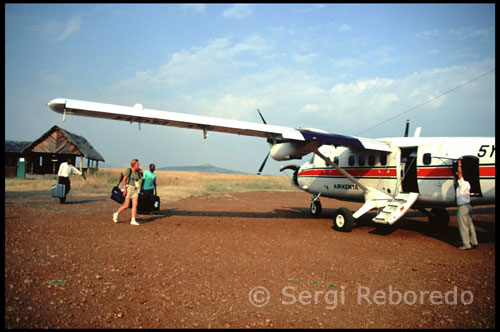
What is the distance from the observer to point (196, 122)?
857 centimetres

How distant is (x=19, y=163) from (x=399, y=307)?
4094cm

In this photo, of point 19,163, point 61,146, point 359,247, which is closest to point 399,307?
point 359,247

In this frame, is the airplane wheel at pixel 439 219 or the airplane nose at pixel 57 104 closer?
the airplane nose at pixel 57 104

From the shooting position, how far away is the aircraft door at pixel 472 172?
7.78 meters

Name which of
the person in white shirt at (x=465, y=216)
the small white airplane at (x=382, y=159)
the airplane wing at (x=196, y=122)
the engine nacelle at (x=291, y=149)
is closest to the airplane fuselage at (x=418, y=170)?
the small white airplane at (x=382, y=159)

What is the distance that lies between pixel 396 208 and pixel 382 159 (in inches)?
75.4

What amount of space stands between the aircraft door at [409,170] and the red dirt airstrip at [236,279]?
5.07 feet

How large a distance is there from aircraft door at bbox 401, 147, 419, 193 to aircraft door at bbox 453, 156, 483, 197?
1234 millimetres

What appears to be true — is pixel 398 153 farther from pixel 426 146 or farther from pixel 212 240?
pixel 212 240

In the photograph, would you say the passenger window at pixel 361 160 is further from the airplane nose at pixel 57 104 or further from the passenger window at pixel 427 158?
the airplane nose at pixel 57 104

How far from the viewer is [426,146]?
8742 millimetres

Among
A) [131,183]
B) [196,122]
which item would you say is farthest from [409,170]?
[131,183]

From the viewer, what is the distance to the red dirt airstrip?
11.5ft

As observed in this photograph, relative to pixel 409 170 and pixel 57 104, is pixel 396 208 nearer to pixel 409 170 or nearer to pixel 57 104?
pixel 409 170
